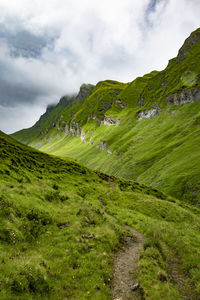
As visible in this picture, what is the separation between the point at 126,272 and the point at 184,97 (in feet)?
601

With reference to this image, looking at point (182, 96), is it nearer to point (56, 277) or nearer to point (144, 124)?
point (144, 124)

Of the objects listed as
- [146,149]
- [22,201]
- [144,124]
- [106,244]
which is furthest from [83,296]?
[144,124]

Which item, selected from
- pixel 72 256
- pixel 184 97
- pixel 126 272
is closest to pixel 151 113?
pixel 184 97

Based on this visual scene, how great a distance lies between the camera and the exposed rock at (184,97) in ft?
511

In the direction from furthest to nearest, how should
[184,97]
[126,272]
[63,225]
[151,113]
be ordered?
1. [151,113]
2. [184,97]
3. [63,225]
4. [126,272]

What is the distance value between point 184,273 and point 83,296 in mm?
8878

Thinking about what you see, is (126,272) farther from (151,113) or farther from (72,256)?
(151,113)

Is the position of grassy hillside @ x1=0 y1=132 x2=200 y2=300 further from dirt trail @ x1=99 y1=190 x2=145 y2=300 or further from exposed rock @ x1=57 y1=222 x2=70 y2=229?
dirt trail @ x1=99 y1=190 x2=145 y2=300

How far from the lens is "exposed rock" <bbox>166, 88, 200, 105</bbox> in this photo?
155875 mm

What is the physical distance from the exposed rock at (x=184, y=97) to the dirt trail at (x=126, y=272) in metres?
170

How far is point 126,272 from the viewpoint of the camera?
510 inches

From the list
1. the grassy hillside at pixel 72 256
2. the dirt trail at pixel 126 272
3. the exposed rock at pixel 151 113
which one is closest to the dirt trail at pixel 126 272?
the dirt trail at pixel 126 272

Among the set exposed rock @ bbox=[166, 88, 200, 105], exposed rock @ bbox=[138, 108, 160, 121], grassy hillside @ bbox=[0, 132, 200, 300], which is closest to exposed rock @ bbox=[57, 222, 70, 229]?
grassy hillside @ bbox=[0, 132, 200, 300]

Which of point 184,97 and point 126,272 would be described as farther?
point 184,97
